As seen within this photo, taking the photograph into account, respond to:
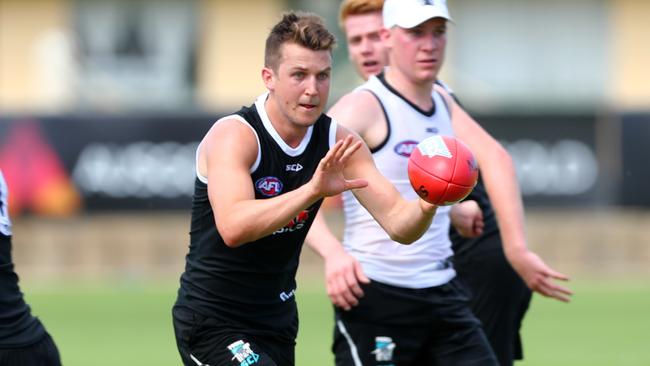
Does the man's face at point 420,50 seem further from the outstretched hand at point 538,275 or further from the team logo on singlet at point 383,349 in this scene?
the team logo on singlet at point 383,349

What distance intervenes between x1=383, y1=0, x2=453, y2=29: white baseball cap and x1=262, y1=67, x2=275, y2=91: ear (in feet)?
3.98

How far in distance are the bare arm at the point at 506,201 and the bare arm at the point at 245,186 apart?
173 cm

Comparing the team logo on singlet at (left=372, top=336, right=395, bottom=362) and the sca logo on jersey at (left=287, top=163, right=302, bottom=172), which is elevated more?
the sca logo on jersey at (left=287, top=163, right=302, bottom=172)

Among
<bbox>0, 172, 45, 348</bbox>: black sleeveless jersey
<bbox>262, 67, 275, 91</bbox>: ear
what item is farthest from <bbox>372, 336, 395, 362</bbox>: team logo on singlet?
<bbox>0, 172, 45, 348</bbox>: black sleeveless jersey

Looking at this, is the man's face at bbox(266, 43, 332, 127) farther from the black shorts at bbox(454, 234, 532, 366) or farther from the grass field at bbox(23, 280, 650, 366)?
the grass field at bbox(23, 280, 650, 366)

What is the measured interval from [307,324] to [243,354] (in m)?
7.86

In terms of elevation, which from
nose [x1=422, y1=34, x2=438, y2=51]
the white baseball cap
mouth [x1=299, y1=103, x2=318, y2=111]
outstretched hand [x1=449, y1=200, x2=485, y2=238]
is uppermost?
the white baseball cap

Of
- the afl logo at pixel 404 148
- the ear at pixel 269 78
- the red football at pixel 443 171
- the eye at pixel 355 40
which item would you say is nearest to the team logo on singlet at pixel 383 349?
the afl logo at pixel 404 148

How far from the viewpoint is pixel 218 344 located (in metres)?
6.01

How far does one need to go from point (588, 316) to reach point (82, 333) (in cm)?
522

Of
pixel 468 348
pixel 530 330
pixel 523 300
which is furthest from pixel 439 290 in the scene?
pixel 530 330

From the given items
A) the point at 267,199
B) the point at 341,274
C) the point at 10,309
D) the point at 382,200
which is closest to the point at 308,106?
the point at 267,199

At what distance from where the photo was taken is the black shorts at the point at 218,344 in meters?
5.94

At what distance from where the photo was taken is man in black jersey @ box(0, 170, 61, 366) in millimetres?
6105
